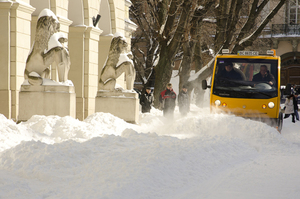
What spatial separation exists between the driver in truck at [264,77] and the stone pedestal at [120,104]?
12.9 feet

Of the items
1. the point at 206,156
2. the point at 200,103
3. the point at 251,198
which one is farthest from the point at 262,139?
the point at 200,103

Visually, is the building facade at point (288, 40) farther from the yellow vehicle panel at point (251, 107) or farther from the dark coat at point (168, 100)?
the yellow vehicle panel at point (251, 107)

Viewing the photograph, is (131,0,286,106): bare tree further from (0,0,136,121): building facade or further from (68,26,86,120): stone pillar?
(68,26,86,120): stone pillar

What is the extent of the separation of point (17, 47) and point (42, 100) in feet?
6.48

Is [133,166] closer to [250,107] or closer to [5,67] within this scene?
[5,67]

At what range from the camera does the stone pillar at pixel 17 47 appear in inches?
462

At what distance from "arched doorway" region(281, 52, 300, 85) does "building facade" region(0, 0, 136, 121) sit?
24.0 m

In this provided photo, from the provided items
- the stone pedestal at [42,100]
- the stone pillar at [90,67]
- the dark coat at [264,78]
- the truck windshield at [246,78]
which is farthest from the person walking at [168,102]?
the stone pedestal at [42,100]

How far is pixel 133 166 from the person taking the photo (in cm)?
636

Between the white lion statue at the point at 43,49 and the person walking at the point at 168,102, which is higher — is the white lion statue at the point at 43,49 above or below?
above

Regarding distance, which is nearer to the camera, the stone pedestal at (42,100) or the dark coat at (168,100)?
the stone pedestal at (42,100)

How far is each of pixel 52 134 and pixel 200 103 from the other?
17.7 metres

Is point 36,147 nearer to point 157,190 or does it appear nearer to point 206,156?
point 157,190

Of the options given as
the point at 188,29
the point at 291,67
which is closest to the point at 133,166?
the point at 188,29
